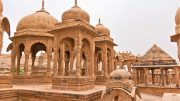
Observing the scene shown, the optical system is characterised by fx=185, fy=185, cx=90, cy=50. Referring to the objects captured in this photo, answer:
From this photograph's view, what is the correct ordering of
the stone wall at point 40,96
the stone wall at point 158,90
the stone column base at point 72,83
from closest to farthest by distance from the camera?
the stone wall at point 40,96 → the stone column base at point 72,83 → the stone wall at point 158,90

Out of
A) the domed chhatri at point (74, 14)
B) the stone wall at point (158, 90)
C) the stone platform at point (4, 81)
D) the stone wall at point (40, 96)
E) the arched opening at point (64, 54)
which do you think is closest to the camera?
the stone wall at point (40, 96)

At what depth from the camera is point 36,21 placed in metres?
16.3

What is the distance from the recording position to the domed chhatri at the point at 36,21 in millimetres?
16141

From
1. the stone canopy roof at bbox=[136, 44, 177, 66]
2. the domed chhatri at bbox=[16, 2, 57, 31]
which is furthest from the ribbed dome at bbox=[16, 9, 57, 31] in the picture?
the stone canopy roof at bbox=[136, 44, 177, 66]

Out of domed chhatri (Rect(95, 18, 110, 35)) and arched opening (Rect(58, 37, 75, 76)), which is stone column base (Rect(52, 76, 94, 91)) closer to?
arched opening (Rect(58, 37, 75, 76))

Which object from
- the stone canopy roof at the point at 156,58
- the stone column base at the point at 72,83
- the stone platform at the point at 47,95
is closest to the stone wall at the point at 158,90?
the stone canopy roof at the point at 156,58

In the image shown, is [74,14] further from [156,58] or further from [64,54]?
[156,58]

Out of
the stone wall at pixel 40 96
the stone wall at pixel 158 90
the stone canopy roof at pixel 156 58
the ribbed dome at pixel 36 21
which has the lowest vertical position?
the stone wall at pixel 158 90

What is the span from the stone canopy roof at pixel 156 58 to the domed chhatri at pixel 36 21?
31.1ft

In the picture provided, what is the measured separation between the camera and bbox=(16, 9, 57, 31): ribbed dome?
16141 mm

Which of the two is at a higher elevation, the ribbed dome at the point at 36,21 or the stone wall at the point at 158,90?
the ribbed dome at the point at 36,21

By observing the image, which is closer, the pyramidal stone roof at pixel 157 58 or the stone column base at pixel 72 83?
the stone column base at pixel 72 83

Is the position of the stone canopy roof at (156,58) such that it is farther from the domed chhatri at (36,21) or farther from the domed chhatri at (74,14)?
the domed chhatri at (36,21)

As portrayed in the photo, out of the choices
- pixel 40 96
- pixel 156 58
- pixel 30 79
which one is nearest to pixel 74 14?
pixel 40 96
